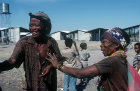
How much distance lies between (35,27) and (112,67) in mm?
1382

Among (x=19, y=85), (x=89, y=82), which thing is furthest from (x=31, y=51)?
(x=89, y=82)

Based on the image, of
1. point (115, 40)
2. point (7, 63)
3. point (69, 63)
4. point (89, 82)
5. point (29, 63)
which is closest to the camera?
point (115, 40)

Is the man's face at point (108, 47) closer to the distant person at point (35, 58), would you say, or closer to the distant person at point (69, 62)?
the distant person at point (35, 58)

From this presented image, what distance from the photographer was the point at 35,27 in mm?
→ 2773

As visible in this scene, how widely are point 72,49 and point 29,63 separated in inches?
129

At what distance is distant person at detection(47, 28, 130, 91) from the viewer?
201cm

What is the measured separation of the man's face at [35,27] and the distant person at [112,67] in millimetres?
791

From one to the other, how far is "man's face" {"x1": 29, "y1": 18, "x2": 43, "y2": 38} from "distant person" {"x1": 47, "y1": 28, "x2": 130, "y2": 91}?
79 centimetres

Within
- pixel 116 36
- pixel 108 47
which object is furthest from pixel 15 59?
pixel 116 36

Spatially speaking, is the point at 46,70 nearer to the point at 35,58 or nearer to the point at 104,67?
the point at 35,58

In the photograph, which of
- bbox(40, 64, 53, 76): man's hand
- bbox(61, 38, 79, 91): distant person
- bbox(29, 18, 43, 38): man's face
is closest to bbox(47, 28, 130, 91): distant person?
bbox(40, 64, 53, 76): man's hand

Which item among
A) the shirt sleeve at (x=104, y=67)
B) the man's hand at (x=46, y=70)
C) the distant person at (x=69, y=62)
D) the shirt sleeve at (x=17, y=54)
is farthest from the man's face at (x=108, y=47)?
the distant person at (x=69, y=62)

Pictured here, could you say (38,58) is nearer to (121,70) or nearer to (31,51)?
(31,51)

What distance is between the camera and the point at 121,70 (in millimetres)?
2031
